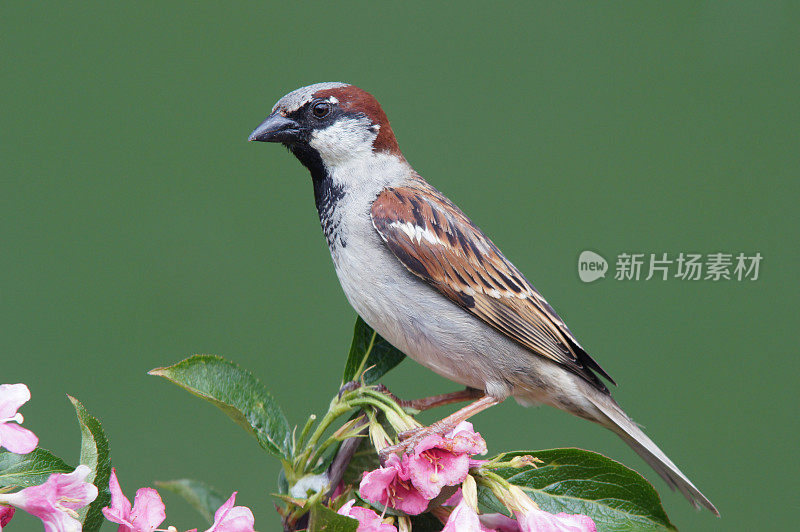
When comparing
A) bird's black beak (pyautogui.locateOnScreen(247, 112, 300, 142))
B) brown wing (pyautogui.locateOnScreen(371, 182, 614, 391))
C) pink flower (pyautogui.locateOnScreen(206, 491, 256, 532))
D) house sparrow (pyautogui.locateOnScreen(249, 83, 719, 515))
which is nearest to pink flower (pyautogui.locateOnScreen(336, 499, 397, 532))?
pink flower (pyautogui.locateOnScreen(206, 491, 256, 532))

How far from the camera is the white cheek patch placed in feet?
4.77

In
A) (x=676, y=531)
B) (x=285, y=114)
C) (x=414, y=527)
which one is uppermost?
(x=285, y=114)

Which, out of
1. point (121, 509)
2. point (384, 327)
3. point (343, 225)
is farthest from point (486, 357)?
point (121, 509)

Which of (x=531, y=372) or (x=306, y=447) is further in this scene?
(x=531, y=372)

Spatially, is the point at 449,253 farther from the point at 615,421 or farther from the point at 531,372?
the point at 615,421

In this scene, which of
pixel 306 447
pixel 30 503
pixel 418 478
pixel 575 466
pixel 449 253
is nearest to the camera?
pixel 30 503

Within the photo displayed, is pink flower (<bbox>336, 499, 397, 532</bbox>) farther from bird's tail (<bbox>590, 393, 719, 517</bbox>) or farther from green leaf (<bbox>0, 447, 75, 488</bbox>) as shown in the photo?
bird's tail (<bbox>590, 393, 719, 517</bbox>)

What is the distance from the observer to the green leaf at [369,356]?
3.99 ft

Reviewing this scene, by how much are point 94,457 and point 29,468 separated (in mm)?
81

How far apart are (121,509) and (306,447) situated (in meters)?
0.34

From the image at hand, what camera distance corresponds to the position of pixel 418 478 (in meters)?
0.79

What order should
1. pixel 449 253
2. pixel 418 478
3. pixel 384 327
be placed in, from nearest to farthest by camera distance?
pixel 418 478 → pixel 384 327 → pixel 449 253

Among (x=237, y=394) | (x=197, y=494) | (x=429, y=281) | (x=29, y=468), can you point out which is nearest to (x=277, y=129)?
(x=429, y=281)

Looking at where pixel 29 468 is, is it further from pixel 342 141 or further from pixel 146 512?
pixel 342 141
